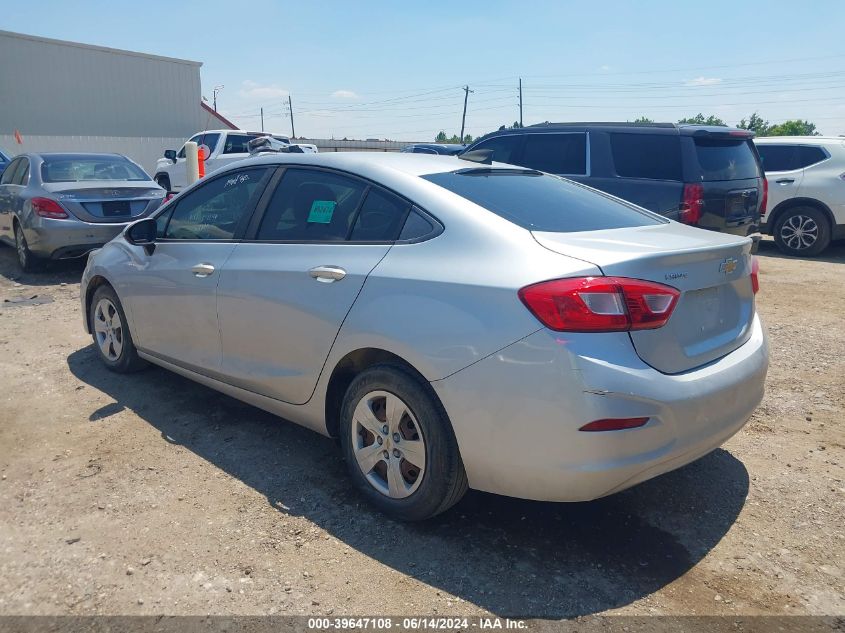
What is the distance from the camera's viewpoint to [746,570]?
2.75 meters

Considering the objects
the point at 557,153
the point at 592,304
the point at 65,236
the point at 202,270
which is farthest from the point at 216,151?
the point at 592,304

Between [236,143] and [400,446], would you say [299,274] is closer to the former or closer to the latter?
[400,446]

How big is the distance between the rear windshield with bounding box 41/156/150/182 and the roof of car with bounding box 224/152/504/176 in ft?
21.3

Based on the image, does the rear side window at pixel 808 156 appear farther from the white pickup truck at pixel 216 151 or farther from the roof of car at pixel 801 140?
the white pickup truck at pixel 216 151

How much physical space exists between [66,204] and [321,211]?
6327 millimetres

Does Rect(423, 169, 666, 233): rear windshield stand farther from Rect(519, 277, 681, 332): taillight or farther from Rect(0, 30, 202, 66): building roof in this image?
Rect(0, 30, 202, 66): building roof

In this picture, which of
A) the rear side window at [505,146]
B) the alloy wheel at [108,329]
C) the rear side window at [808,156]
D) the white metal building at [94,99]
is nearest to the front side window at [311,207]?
the alloy wheel at [108,329]

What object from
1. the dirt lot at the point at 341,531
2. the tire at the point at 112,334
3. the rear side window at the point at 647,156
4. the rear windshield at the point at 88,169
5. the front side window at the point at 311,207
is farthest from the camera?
the rear windshield at the point at 88,169

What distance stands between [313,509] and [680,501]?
5.80 feet

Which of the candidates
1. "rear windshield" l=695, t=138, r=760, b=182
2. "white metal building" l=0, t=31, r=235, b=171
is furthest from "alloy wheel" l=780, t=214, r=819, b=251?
"white metal building" l=0, t=31, r=235, b=171

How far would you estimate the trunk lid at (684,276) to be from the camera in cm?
260

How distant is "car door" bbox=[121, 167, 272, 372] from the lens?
3.93 metres

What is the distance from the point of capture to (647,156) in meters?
7.39

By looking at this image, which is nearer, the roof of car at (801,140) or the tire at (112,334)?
the tire at (112,334)
